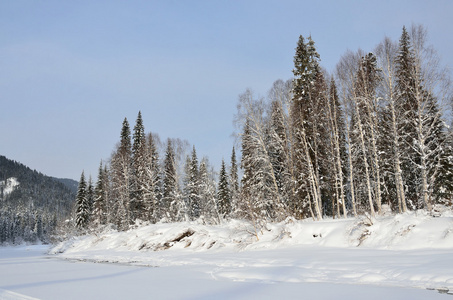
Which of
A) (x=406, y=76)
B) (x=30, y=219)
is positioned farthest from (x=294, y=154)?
(x=30, y=219)

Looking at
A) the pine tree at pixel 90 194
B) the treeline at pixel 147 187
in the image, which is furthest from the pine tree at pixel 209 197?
the pine tree at pixel 90 194

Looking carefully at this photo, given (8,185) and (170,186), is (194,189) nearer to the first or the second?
(170,186)

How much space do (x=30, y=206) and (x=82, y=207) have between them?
133259 millimetres

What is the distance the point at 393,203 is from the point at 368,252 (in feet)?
58.9

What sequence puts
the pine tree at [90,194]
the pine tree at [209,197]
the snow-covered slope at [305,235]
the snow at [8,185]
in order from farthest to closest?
1. the snow at [8,185]
2. the pine tree at [90,194]
3. the pine tree at [209,197]
4. the snow-covered slope at [305,235]

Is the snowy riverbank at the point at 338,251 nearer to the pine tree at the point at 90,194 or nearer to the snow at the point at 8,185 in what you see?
the pine tree at the point at 90,194

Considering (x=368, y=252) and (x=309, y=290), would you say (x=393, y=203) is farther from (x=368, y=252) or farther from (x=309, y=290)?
(x=309, y=290)

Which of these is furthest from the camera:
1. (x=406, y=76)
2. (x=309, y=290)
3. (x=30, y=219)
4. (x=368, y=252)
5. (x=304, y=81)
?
(x=30, y=219)

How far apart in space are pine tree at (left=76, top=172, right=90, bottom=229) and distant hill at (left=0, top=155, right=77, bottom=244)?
63.3 metres

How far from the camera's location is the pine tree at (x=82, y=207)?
4697 cm

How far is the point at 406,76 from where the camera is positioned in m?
18.6

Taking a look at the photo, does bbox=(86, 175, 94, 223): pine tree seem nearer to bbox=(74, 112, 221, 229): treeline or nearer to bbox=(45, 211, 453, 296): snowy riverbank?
bbox=(74, 112, 221, 229): treeline

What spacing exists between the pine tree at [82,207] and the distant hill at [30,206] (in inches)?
Result: 2492

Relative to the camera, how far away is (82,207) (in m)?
47.7
